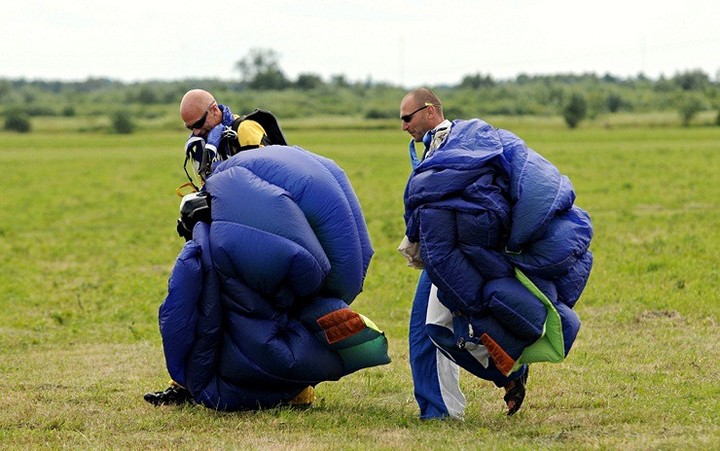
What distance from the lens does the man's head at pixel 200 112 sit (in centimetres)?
852

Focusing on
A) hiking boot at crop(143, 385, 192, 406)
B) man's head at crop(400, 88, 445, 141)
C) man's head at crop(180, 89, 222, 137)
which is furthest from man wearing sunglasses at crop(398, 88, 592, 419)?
hiking boot at crop(143, 385, 192, 406)

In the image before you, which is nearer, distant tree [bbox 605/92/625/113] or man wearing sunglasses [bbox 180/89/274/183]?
man wearing sunglasses [bbox 180/89/274/183]

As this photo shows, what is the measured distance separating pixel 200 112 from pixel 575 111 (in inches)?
2580

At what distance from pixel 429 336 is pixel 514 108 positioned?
76520mm

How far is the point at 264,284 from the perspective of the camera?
7.78m

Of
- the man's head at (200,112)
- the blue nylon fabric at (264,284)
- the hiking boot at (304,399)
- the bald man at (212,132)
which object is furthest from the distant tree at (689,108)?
the blue nylon fabric at (264,284)

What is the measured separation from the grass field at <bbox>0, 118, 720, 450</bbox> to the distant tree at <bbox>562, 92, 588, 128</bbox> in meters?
42.3

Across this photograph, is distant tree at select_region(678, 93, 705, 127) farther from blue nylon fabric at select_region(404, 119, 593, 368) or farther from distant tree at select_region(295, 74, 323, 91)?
blue nylon fabric at select_region(404, 119, 593, 368)

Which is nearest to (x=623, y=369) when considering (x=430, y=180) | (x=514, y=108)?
(x=430, y=180)

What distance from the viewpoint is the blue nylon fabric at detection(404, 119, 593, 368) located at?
23.4 ft

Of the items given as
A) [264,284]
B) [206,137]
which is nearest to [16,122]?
[206,137]

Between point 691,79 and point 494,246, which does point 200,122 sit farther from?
point 691,79

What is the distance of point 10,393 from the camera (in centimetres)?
895

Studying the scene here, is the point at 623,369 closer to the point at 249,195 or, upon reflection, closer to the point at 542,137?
the point at 249,195
